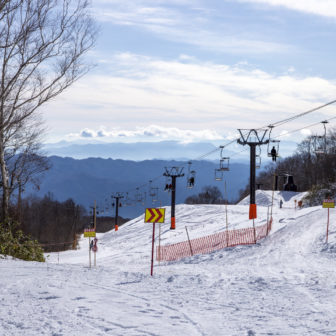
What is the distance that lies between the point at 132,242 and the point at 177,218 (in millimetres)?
12773

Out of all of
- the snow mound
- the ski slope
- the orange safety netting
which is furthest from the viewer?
the snow mound

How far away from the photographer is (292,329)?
9484 mm

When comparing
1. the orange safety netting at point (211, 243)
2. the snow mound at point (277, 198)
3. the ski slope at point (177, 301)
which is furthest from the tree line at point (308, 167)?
the ski slope at point (177, 301)

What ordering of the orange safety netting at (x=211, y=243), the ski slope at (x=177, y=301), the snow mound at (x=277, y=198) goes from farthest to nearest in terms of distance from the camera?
the snow mound at (x=277, y=198)
the orange safety netting at (x=211, y=243)
the ski slope at (x=177, y=301)

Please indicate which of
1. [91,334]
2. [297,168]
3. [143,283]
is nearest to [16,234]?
[143,283]

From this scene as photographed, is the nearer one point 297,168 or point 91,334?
point 91,334

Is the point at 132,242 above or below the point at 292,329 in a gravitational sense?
below

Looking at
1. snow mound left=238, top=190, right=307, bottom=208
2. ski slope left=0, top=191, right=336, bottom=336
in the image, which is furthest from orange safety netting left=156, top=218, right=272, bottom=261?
snow mound left=238, top=190, right=307, bottom=208

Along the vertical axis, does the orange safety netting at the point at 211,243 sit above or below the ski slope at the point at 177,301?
below

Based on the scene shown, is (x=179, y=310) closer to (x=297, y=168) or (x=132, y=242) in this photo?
(x=132, y=242)

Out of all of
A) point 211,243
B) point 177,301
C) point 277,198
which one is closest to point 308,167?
point 277,198

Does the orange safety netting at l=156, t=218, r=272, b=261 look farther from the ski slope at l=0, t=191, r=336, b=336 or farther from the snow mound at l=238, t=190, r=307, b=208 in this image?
the snow mound at l=238, t=190, r=307, b=208

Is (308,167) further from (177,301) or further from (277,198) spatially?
(177,301)

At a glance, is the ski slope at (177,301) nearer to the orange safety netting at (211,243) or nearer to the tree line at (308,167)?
the orange safety netting at (211,243)
